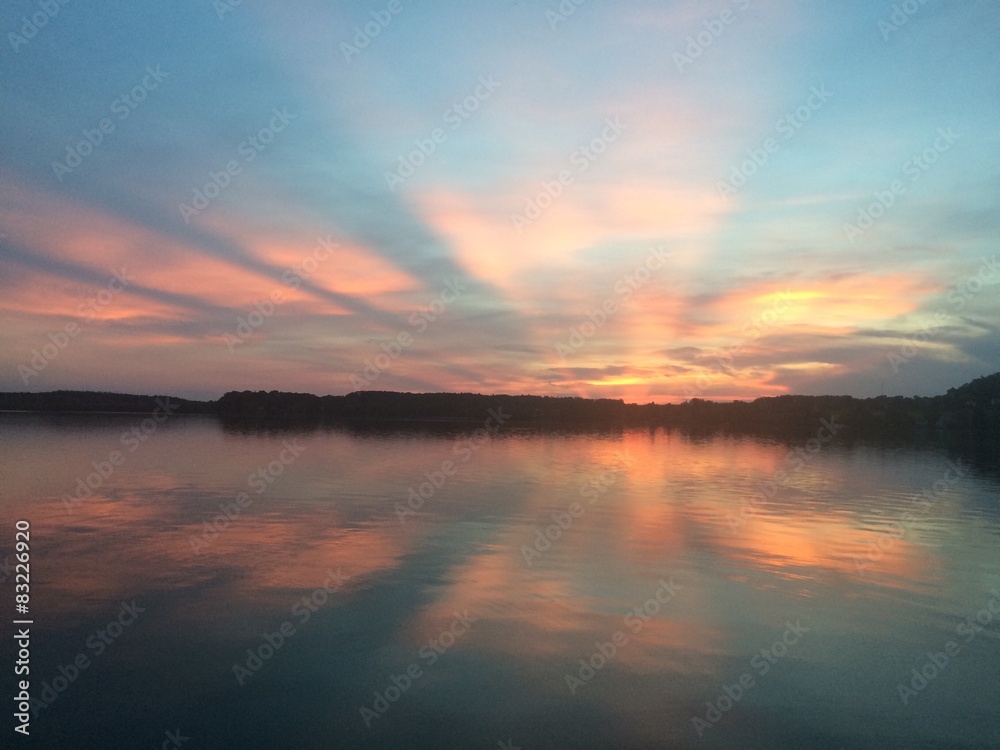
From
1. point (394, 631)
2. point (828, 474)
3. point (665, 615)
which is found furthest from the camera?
point (828, 474)

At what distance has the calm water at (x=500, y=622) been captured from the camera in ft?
28.0

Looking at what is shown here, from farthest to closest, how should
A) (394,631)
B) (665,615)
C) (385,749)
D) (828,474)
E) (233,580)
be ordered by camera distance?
1. (828,474)
2. (233,580)
3. (665,615)
4. (394,631)
5. (385,749)

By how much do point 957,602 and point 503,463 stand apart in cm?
2849

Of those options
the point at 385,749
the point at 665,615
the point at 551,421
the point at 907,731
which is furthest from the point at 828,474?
the point at 551,421

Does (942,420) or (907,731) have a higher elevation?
(942,420)

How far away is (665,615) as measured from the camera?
12.6m

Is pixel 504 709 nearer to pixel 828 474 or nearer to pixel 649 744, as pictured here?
pixel 649 744

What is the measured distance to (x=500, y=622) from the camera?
11.9 meters

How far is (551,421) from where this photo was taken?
484 ft

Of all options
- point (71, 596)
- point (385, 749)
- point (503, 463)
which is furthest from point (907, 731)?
point (503, 463)

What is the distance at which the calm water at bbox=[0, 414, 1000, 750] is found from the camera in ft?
28.0

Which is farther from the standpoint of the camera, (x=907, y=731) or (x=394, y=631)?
(x=394, y=631)

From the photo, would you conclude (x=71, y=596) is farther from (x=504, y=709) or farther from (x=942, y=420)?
(x=942, y=420)

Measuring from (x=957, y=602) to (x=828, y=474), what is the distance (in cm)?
2639
